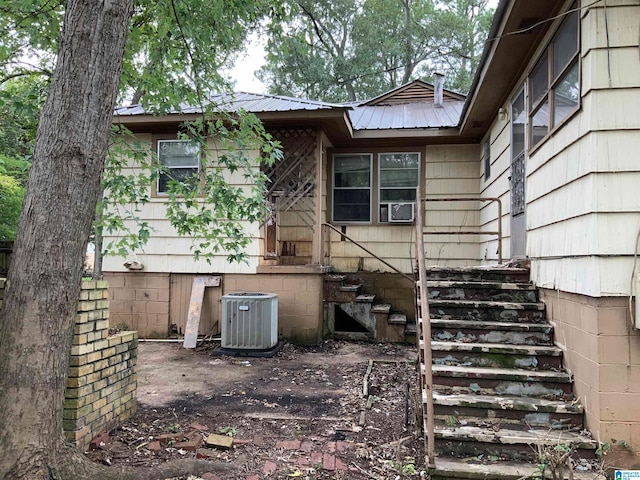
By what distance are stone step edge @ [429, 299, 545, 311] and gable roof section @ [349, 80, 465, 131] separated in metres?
4.15

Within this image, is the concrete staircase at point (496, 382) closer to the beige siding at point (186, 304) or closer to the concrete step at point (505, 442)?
the concrete step at point (505, 442)

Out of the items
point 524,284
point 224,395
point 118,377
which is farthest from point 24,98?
point 524,284

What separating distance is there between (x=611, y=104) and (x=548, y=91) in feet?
3.88

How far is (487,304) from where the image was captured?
418cm

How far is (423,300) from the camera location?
3.35 meters

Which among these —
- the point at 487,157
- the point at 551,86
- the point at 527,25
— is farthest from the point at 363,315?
the point at 527,25

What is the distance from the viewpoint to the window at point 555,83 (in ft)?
11.5

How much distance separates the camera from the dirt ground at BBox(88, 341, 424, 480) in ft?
9.79

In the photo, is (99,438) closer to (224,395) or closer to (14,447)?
(14,447)

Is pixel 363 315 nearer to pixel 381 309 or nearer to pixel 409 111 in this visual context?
pixel 381 309

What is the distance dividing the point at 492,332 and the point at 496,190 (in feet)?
10.4

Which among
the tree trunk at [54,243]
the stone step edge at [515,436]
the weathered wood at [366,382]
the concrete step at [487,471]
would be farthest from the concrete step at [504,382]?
the tree trunk at [54,243]

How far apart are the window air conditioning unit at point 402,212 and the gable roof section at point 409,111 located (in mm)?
1336

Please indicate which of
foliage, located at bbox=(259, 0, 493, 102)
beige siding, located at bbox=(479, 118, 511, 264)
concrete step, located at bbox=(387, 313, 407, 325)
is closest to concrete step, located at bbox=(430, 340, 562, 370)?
beige siding, located at bbox=(479, 118, 511, 264)
